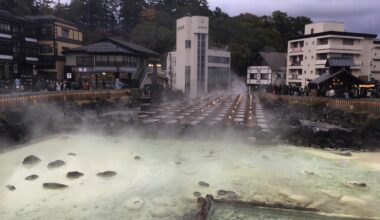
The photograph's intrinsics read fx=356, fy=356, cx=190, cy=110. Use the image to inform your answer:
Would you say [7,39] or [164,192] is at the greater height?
[7,39]

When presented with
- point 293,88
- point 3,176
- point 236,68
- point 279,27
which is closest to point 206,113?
point 293,88

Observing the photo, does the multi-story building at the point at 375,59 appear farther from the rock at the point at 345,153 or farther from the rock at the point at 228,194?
the rock at the point at 228,194

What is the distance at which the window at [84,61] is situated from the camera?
42450mm

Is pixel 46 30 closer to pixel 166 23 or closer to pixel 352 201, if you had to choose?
pixel 166 23

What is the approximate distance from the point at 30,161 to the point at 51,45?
34.2 metres

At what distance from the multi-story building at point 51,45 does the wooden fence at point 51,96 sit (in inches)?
610

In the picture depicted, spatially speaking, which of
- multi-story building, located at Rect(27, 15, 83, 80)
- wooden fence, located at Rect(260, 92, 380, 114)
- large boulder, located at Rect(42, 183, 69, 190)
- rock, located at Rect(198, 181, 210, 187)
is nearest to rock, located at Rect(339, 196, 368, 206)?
rock, located at Rect(198, 181, 210, 187)

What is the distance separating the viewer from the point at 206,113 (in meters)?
29.5

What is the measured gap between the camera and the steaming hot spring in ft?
32.7

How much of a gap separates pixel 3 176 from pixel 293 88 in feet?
93.8

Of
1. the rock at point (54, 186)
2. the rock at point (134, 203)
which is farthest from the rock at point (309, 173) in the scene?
the rock at point (54, 186)

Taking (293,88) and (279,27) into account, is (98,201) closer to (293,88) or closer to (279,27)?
(293,88)

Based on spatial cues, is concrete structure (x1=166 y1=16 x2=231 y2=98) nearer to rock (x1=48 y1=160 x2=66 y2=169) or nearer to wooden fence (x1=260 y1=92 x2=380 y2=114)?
wooden fence (x1=260 y1=92 x2=380 y2=114)

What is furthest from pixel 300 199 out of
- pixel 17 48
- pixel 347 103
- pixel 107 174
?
pixel 17 48
